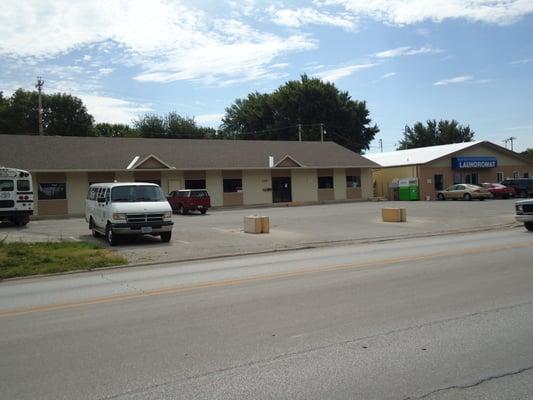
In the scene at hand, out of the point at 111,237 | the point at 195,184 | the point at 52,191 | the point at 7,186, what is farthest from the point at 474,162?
the point at 111,237

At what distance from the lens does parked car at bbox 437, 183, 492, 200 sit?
4362 centimetres

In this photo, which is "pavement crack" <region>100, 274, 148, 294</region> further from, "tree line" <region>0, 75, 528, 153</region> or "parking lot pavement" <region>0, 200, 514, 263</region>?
"tree line" <region>0, 75, 528, 153</region>

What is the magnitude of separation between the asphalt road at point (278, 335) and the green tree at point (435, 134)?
A: 8807cm

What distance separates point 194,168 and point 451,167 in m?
24.4

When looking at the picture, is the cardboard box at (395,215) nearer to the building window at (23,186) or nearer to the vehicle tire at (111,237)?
the vehicle tire at (111,237)

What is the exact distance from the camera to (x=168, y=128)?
70.2 metres

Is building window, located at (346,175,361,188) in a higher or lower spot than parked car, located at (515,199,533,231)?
higher

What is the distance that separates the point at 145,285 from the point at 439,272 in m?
5.39

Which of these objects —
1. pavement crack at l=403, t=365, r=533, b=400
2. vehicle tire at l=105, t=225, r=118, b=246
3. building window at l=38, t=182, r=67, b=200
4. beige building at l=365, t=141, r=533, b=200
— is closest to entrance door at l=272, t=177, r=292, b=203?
beige building at l=365, t=141, r=533, b=200

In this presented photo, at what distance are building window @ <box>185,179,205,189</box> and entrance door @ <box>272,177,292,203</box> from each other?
20.2 feet

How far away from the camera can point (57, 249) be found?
49.0 ft

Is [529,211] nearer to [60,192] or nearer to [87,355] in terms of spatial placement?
[87,355]

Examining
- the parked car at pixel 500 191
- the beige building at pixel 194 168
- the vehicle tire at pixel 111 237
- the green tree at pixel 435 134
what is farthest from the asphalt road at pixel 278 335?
the green tree at pixel 435 134

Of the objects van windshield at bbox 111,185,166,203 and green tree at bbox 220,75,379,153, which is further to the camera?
green tree at bbox 220,75,379,153
